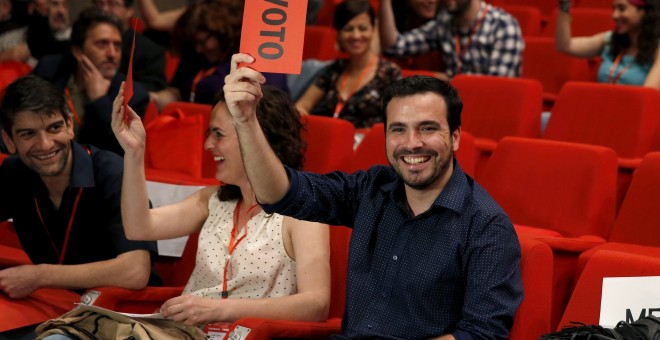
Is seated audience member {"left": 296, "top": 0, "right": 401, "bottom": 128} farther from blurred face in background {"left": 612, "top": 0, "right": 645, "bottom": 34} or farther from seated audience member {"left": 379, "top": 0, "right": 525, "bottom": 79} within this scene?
blurred face in background {"left": 612, "top": 0, "right": 645, "bottom": 34}

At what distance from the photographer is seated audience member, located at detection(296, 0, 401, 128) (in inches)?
181

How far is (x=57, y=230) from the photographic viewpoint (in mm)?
3133

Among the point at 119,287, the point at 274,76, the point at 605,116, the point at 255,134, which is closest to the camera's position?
the point at 255,134

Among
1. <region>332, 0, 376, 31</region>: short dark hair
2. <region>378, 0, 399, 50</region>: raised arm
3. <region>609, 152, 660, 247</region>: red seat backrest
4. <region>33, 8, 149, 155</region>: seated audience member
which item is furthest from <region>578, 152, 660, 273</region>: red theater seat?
<region>378, 0, 399, 50</region>: raised arm

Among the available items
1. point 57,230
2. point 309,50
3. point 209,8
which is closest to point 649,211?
point 57,230

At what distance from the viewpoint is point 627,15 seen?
4645 millimetres

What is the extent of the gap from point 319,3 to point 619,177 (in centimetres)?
310

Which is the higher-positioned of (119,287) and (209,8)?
(209,8)

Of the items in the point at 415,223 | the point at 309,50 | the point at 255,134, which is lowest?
the point at 415,223

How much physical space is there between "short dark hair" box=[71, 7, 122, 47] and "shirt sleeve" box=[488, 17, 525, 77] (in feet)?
5.82

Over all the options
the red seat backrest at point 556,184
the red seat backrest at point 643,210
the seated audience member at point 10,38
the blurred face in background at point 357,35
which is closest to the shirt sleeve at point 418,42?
the blurred face in background at point 357,35

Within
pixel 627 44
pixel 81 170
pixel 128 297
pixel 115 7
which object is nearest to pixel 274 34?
pixel 128 297

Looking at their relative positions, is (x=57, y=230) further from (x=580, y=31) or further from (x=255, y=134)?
(x=580, y=31)

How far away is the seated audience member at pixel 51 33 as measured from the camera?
539 cm
